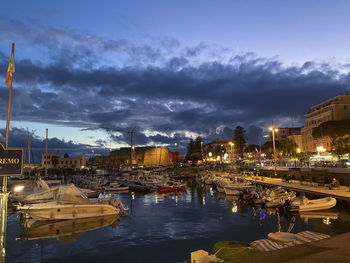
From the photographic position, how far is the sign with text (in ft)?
39.6

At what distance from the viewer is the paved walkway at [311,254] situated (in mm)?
A: 6580

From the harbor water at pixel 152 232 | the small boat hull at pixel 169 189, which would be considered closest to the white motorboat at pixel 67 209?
the harbor water at pixel 152 232

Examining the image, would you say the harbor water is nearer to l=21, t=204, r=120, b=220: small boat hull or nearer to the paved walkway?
l=21, t=204, r=120, b=220: small boat hull

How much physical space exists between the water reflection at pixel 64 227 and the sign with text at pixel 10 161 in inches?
373

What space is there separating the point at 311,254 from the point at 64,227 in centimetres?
2170

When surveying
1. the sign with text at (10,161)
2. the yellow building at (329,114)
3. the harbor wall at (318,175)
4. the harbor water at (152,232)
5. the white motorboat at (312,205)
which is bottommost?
the harbor water at (152,232)

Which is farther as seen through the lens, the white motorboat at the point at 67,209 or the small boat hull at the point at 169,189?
the small boat hull at the point at 169,189

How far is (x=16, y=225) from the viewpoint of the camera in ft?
80.5

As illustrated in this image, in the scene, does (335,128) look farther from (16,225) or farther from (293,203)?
(16,225)

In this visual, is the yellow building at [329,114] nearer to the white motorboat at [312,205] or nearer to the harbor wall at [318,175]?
the harbor wall at [318,175]

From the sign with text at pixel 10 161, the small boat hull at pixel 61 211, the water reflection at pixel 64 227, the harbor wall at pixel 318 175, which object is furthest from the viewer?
the harbor wall at pixel 318 175

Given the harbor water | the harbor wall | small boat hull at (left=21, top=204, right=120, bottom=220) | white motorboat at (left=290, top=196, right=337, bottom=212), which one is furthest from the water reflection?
the harbor wall

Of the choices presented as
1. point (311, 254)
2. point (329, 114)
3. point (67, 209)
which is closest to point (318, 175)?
point (67, 209)

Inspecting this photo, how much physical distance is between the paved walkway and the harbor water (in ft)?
29.1
